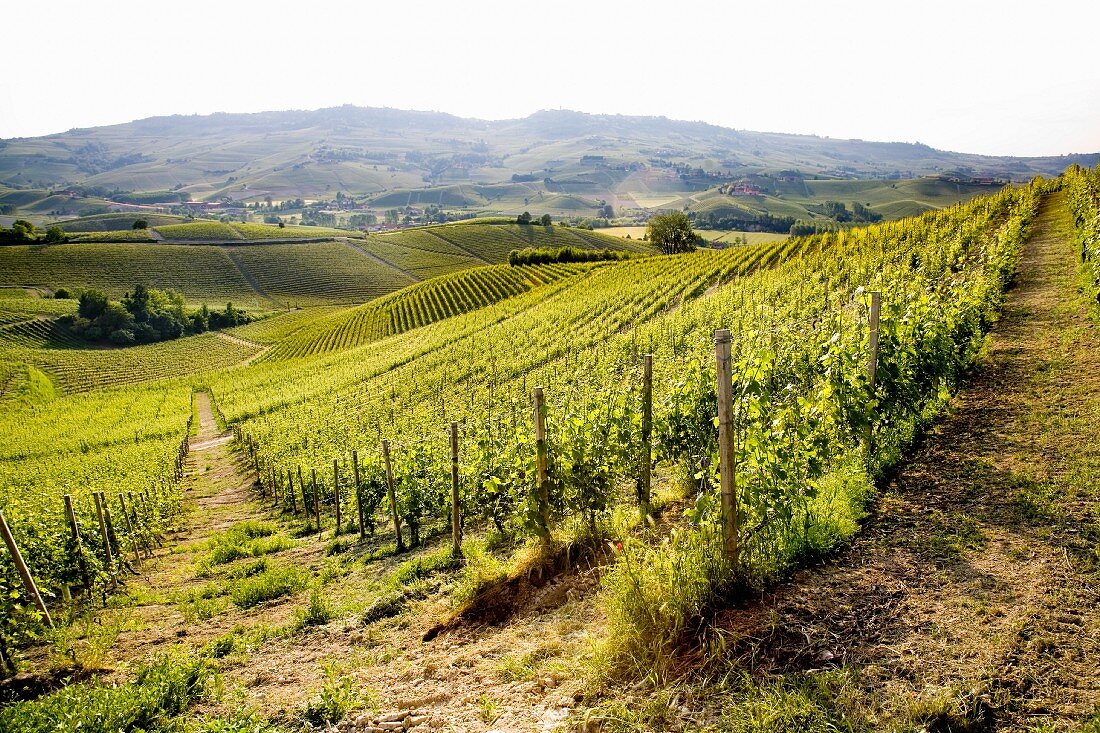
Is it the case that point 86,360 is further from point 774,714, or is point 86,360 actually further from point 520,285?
point 774,714

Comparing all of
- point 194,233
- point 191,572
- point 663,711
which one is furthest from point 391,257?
point 663,711

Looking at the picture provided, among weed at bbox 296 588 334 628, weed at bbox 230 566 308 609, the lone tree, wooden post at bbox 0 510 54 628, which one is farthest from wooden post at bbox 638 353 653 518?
the lone tree

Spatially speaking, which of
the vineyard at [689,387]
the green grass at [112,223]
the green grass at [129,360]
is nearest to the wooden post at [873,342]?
the vineyard at [689,387]

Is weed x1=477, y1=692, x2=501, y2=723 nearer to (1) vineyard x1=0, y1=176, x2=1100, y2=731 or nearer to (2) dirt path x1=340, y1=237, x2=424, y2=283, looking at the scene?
(1) vineyard x1=0, y1=176, x2=1100, y2=731

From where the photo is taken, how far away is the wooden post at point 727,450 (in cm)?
451

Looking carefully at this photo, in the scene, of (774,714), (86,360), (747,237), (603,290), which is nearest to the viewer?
(774,714)

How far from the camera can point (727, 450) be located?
467cm

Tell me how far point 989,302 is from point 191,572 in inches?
775

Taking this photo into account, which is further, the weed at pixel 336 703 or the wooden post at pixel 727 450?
the weed at pixel 336 703

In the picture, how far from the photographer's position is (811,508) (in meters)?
5.64

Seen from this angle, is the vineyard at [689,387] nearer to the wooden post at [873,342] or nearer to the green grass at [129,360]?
the wooden post at [873,342]

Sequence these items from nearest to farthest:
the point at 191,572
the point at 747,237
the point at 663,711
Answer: the point at 663,711 → the point at 191,572 → the point at 747,237

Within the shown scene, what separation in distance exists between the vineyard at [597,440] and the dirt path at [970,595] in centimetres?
37

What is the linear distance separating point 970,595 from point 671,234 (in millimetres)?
90039
